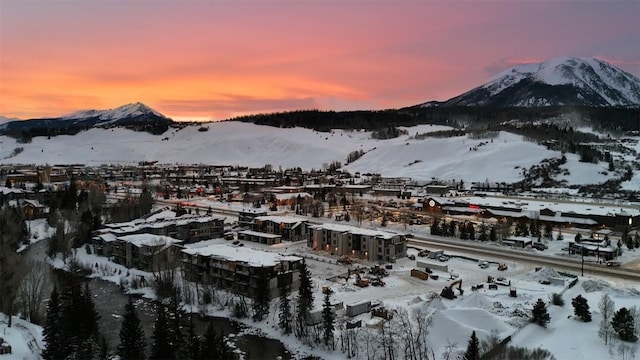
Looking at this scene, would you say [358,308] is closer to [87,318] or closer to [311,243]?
[87,318]

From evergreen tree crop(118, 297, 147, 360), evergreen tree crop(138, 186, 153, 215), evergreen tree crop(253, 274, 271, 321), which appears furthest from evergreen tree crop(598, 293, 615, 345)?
evergreen tree crop(138, 186, 153, 215)

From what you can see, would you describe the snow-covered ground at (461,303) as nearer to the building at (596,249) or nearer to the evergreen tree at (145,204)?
the building at (596,249)

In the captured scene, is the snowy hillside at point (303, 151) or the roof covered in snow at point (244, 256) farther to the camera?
the snowy hillside at point (303, 151)

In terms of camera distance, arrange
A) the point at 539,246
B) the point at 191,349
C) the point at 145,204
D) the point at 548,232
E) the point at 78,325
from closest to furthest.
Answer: the point at 191,349 < the point at 78,325 < the point at 539,246 < the point at 548,232 < the point at 145,204

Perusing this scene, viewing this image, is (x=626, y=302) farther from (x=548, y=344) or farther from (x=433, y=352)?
(x=433, y=352)

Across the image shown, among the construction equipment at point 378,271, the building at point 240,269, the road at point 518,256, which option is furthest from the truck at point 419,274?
the road at point 518,256

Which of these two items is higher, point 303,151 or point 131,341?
point 303,151

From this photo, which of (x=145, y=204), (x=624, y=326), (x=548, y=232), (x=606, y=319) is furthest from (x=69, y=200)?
(x=624, y=326)
